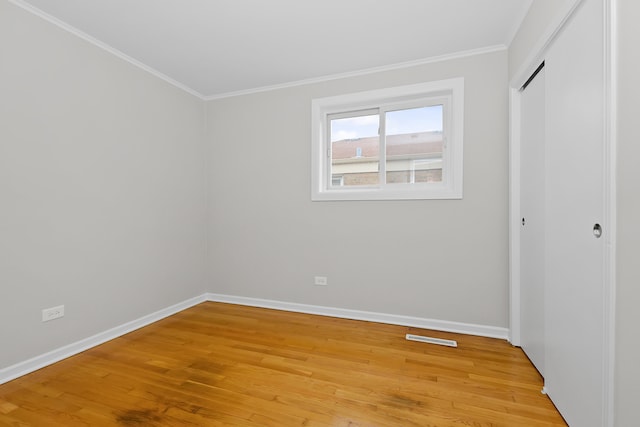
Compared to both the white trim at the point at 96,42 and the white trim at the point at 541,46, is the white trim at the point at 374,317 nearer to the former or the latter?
the white trim at the point at 541,46

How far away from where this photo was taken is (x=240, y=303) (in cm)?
354

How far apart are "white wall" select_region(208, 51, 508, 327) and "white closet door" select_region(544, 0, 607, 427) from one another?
87 cm

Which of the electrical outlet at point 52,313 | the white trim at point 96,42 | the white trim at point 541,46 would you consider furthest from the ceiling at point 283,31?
the electrical outlet at point 52,313

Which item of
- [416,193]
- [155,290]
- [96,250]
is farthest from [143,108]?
[416,193]

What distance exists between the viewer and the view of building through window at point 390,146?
2.90 metres

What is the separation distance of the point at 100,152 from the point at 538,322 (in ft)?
12.3

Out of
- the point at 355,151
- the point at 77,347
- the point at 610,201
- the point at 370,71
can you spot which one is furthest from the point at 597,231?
the point at 77,347

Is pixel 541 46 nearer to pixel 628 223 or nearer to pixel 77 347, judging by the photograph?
pixel 628 223

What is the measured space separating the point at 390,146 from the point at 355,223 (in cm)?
91

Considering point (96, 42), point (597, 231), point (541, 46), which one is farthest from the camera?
point (96, 42)

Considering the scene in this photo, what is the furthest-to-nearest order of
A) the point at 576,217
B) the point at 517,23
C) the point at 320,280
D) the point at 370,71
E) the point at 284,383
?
the point at 320,280, the point at 370,71, the point at 517,23, the point at 284,383, the point at 576,217

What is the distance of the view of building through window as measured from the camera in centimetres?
290

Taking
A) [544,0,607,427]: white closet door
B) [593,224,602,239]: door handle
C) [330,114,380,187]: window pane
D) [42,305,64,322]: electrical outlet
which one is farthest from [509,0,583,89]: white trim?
[42,305,64,322]: electrical outlet

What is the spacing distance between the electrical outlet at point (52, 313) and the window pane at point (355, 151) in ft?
8.77
